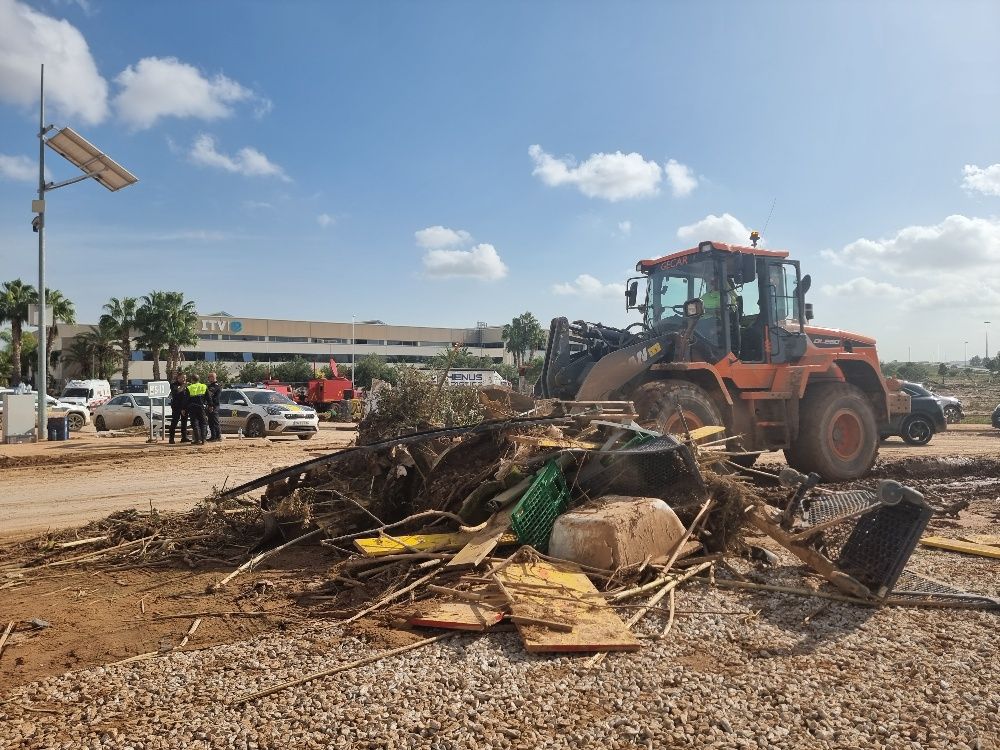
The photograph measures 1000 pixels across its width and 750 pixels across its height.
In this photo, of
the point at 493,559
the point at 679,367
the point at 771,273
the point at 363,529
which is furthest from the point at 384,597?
the point at 771,273

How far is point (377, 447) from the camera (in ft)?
19.8

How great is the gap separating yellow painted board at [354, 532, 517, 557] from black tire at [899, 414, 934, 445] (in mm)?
15692

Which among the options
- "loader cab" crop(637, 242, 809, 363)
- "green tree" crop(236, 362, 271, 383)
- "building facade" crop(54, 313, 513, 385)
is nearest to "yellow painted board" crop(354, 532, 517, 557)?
"loader cab" crop(637, 242, 809, 363)

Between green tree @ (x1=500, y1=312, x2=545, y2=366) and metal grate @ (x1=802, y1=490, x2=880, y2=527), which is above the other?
green tree @ (x1=500, y1=312, x2=545, y2=366)

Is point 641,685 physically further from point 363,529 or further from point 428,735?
point 363,529

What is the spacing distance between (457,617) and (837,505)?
309 centimetres

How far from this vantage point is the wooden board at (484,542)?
15.5 ft

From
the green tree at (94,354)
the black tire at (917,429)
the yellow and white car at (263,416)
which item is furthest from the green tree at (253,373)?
the black tire at (917,429)

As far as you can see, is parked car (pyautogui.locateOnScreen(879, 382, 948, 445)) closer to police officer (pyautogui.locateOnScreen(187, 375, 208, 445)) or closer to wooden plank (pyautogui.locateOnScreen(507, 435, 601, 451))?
wooden plank (pyautogui.locateOnScreen(507, 435, 601, 451))

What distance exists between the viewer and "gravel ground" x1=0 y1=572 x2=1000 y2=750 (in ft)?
9.49

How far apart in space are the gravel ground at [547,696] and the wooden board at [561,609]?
9 centimetres

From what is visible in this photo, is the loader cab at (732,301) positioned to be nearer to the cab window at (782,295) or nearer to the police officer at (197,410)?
the cab window at (782,295)

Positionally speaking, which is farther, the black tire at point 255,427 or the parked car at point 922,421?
the black tire at point 255,427

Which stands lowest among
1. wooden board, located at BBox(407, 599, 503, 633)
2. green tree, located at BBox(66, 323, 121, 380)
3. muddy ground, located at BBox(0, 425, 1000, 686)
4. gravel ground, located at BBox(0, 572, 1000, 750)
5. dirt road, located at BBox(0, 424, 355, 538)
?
dirt road, located at BBox(0, 424, 355, 538)
